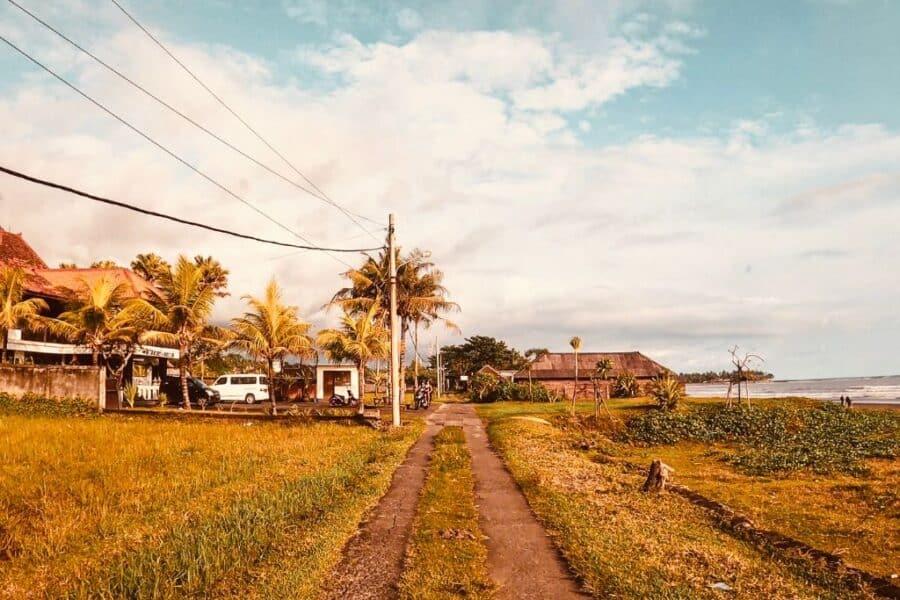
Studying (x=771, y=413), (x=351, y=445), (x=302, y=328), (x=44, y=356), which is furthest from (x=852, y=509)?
(x=44, y=356)

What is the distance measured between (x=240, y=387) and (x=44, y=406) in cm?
1581

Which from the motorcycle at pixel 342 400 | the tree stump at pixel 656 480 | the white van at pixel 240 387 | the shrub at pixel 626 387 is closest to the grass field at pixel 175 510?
the tree stump at pixel 656 480

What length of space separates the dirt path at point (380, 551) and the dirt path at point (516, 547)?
1191mm

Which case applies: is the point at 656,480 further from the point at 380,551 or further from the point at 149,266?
the point at 149,266

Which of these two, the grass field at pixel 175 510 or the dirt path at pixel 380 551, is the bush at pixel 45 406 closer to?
the grass field at pixel 175 510

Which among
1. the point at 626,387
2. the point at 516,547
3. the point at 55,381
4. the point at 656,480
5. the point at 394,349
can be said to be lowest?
the point at 626,387

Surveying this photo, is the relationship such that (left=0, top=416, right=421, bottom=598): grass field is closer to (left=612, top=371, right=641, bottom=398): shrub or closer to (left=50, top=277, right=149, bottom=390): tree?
(left=50, top=277, right=149, bottom=390): tree

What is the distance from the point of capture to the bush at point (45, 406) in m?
22.0

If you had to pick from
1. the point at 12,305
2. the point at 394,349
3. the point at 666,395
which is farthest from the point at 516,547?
the point at 12,305

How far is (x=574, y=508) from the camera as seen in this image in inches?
401

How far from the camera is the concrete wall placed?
23.1m

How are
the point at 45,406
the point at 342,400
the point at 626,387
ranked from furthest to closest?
1. the point at 626,387
2. the point at 342,400
3. the point at 45,406

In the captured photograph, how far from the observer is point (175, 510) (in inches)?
370

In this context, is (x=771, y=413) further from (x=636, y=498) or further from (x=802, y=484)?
(x=636, y=498)
